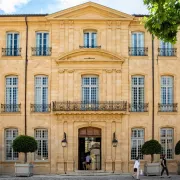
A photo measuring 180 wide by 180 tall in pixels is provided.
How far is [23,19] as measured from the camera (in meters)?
40.2

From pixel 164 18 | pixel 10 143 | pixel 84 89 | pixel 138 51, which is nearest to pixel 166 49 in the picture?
pixel 138 51

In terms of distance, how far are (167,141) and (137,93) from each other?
4.04 metres

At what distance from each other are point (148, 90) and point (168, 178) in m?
7.32

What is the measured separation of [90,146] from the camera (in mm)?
40406

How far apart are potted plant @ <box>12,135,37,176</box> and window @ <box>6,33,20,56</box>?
6.66 metres

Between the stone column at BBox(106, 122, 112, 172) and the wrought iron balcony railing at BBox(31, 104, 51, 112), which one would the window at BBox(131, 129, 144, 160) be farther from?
the wrought iron balcony railing at BBox(31, 104, 51, 112)

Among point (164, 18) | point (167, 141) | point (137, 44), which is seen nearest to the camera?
point (164, 18)

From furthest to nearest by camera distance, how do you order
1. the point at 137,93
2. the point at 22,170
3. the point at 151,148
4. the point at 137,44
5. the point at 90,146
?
the point at 137,44
the point at 90,146
the point at 137,93
the point at 151,148
the point at 22,170

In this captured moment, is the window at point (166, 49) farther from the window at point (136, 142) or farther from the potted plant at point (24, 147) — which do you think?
the potted plant at point (24, 147)

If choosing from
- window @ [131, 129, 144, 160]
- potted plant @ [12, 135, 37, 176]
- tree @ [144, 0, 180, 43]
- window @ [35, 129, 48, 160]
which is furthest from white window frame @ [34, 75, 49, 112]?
tree @ [144, 0, 180, 43]

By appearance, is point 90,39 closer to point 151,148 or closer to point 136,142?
point 136,142

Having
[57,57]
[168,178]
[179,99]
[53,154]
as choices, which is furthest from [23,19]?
[168,178]

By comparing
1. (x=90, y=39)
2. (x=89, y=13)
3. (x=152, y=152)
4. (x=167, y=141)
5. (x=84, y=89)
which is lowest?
(x=152, y=152)

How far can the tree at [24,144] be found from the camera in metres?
36.7
